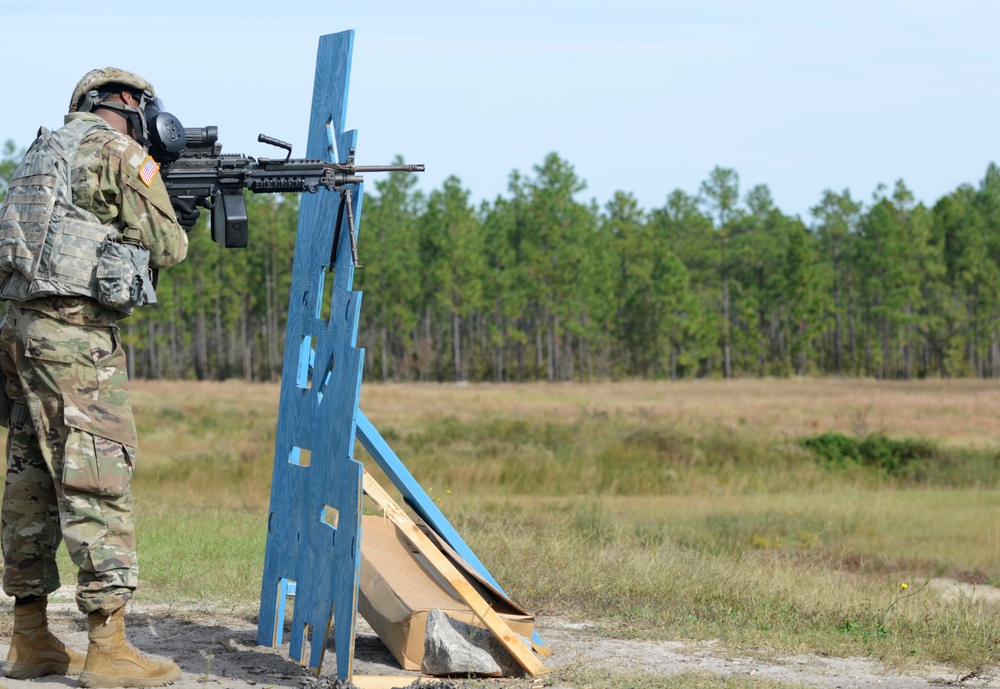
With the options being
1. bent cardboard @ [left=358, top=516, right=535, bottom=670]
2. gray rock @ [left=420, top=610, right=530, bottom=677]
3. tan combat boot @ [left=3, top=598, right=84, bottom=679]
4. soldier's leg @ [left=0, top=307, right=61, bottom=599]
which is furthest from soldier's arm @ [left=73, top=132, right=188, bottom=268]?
gray rock @ [left=420, top=610, right=530, bottom=677]

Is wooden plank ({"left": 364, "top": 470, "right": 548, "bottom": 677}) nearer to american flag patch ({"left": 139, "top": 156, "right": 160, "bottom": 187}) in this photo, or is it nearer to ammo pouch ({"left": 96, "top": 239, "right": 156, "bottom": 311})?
ammo pouch ({"left": 96, "top": 239, "right": 156, "bottom": 311})

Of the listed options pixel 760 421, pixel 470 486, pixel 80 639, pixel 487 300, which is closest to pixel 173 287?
pixel 487 300

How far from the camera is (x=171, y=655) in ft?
18.2

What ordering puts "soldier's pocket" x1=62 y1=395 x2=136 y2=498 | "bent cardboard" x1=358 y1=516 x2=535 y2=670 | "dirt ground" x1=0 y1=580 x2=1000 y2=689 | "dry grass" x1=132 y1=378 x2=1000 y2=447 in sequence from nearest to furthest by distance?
"soldier's pocket" x1=62 y1=395 x2=136 y2=498, "dirt ground" x1=0 y1=580 x2=1000 y2=689, "bent cardboard" x1=358 y1=516 x2=535 y2=670, "dry grass" x1=132 y1=378 x2=1000 y2=447

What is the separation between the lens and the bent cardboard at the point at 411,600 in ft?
17.5

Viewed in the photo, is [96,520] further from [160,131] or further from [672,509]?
[672,509]

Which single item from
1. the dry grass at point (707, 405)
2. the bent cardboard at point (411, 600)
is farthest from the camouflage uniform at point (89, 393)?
the dry grass at point (707, 405)

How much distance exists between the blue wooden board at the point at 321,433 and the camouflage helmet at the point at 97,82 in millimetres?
990

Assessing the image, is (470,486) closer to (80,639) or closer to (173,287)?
(80,639)

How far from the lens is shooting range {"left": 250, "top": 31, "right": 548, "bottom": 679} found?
4.81 metres

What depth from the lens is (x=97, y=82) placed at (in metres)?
4.84

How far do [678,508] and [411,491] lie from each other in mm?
11323

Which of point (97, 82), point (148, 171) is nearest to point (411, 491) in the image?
point (148, 171)

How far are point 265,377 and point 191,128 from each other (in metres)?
75.0
